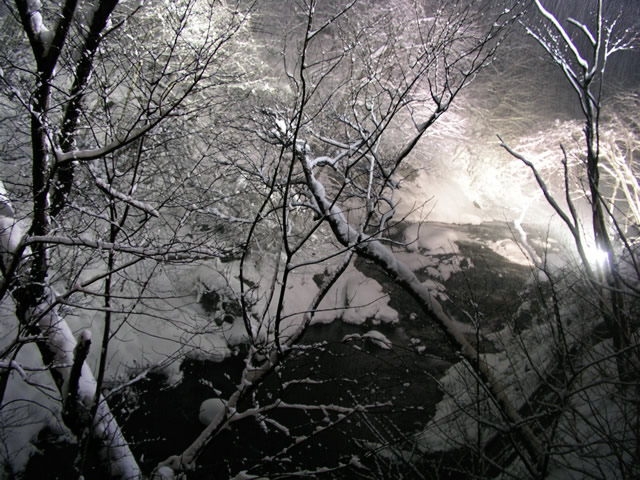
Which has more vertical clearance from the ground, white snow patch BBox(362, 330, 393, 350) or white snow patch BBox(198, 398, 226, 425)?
white snow patch BBox(362, 330, 393, 350)

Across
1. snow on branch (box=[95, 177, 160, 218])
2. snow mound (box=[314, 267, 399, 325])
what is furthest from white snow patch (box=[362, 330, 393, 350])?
snow on branch (box=[95, 177, 160, 218])

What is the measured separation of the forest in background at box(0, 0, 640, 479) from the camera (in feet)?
10.8

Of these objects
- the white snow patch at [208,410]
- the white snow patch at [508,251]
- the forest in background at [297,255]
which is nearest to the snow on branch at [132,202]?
the forest in background at [297,255]

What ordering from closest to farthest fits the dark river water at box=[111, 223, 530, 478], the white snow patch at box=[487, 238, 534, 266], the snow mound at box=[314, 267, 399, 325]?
the dark river water at box=[111, 223, 530, 478], the snow mound at box=[314, 267, 399, 325], the white snow patch at box=[487, 238, 534, 266]

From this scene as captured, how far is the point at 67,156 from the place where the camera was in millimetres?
2818

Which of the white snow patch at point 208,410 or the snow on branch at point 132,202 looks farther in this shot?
the white snow patch at point 208,410

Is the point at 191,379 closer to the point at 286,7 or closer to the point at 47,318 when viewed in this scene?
the point at 47,318

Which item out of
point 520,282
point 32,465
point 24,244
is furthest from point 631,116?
point 32,465

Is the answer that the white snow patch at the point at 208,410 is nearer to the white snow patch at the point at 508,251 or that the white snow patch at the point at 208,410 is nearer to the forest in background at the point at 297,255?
the forest in background at the point at 297,255

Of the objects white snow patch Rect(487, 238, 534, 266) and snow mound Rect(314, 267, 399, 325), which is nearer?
snow mound Rect(314, 267, 399, 325)

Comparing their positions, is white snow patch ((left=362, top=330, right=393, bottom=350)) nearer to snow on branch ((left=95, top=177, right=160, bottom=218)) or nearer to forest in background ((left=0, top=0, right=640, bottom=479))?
forest in background ((left=0, top=0, right=640, bottom=479))

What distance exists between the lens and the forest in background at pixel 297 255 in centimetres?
329

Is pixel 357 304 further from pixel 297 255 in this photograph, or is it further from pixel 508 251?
pixel 508 251

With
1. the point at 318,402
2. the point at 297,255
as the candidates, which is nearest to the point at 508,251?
the point at 297,255
